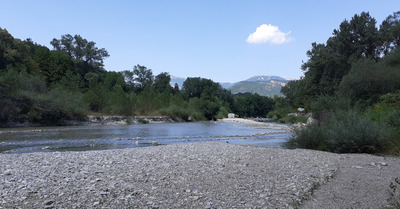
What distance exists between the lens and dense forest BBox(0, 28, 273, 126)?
43.3m

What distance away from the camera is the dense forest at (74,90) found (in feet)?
142

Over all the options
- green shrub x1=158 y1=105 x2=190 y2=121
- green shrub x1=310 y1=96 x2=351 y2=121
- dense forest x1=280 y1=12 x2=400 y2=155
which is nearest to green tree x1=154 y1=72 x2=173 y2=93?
green shrub x1=158 y1=105 x2=190 y2=121

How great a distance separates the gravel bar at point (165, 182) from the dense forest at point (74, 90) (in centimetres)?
3746

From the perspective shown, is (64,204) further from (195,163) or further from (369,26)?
(369,26)

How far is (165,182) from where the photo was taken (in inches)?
309

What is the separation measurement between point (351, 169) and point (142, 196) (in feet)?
24.9

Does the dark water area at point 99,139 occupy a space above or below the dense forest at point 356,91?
below

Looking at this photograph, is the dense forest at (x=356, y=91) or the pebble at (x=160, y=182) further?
the dense forest at (x=356, y=91)

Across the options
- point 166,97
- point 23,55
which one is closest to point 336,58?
point 166,97

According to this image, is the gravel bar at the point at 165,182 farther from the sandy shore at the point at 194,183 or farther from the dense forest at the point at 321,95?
the dense forest at the point at 321,95

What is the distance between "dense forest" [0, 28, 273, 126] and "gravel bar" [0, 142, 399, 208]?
37.5m

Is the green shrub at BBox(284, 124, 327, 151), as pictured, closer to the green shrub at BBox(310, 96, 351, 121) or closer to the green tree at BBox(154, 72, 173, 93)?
the green shrub at BBox(310, 96, 351, 121)

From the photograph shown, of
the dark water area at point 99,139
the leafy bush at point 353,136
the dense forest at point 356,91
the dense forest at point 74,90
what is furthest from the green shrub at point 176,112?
the leafy bush at point 353,136

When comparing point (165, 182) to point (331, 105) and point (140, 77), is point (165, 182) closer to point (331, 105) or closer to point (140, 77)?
point (331, 105)
